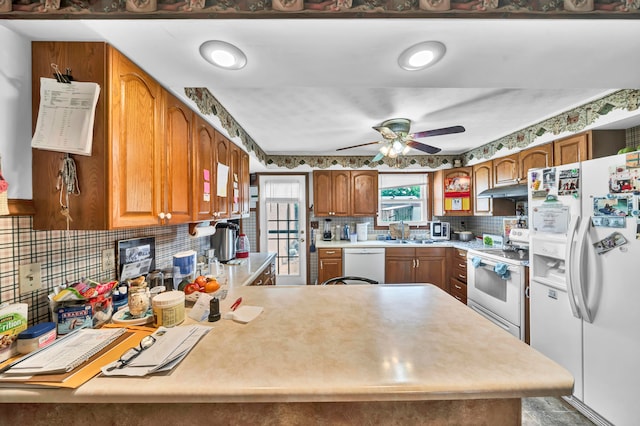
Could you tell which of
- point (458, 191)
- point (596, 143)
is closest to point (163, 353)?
point (596, 143)

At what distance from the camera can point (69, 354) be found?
81 centimetres

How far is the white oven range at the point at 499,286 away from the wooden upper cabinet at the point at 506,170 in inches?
32.9

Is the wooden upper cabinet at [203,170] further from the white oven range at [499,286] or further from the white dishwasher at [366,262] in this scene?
the white oven range at [499,286]

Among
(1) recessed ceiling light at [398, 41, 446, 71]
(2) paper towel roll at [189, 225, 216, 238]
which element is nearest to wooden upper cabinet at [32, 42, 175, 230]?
(2) paper towel roll at [189, 225, 216, 238]

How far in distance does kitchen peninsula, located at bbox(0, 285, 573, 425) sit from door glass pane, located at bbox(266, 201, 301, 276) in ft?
10.4

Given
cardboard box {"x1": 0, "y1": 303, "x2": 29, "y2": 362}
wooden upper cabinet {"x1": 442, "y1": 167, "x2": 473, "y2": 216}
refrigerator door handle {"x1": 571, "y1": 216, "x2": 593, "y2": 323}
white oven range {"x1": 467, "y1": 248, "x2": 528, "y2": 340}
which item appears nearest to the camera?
cardboard box {"x1": 0, "y1": 303, "x2": 29, "y2": 362}

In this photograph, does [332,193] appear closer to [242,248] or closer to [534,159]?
[242,248]

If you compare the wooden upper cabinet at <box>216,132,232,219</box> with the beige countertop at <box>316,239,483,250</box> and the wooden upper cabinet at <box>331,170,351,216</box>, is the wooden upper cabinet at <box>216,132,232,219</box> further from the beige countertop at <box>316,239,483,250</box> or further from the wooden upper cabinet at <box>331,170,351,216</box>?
the wooden upper cabinet at <box>331,170,351,216</box>

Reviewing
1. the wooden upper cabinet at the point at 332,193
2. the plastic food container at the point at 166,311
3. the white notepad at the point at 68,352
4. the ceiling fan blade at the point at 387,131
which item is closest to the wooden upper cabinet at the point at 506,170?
the ceiling fan blade at the point at 387,131

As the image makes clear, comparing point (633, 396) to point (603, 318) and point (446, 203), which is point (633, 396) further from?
point (446, 203)

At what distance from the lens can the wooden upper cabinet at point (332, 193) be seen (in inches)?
155

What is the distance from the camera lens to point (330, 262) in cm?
370

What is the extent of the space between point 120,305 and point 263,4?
4.85 ft

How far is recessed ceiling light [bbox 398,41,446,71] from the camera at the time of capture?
974 mm
